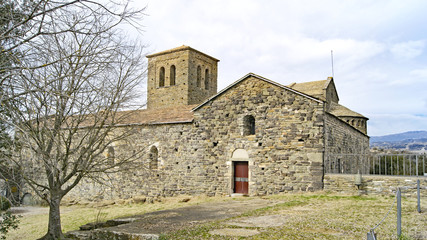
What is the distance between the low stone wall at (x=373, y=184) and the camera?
12.9 meters

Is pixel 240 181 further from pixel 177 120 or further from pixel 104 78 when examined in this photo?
pixel 104 78

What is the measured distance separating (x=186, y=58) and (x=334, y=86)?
1330 centimetres

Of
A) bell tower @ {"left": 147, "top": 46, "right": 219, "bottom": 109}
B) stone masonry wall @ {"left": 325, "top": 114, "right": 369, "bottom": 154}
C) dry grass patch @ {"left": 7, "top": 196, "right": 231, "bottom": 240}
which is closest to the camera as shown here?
dry grass patch @ {"left": 7, "top": 196, "right": 231, "bottom": 240}

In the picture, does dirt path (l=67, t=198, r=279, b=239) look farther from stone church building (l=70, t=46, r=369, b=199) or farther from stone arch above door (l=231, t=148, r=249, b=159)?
stone arch above door (l=231, t=148, r=249, b=159)

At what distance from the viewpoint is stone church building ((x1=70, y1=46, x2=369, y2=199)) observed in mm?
14820

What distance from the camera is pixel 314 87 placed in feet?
92.2

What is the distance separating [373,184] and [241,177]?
5.77 m

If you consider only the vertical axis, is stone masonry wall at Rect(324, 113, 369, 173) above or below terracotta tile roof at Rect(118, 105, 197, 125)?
below

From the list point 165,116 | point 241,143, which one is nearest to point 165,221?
point 241,143

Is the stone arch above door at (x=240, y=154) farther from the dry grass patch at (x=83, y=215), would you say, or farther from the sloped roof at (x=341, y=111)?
the sloped roof at (x=341, y=111)

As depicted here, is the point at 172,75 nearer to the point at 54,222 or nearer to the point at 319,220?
the point at 54,222

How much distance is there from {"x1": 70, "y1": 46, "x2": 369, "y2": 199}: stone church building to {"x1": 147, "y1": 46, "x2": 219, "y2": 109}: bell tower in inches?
236

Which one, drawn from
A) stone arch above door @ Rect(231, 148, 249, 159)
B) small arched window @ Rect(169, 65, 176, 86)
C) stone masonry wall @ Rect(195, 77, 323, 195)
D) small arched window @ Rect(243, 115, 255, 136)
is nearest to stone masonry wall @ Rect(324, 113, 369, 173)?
stone masonry wall @ Rect(195, 77, 323, 195)

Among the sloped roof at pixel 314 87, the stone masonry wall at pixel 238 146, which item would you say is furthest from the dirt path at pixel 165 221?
the sloped roof at pixel 314 87
